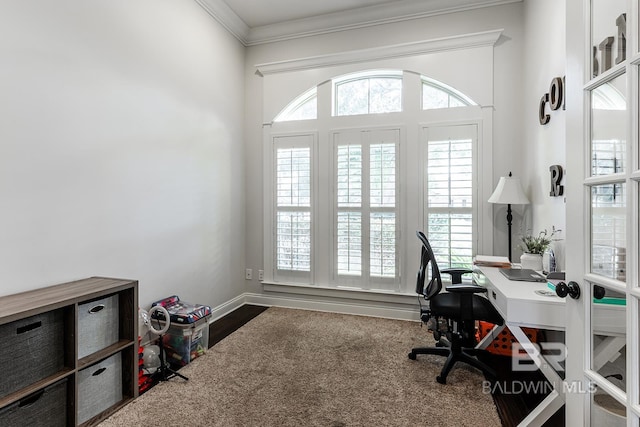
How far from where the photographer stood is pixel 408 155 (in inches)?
126

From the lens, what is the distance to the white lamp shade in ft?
8.65

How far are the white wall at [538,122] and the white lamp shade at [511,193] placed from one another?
117mm

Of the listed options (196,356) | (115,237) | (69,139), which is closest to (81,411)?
A: (196,356)

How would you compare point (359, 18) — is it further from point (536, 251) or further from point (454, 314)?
point (454, 314)

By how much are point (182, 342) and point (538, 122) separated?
3.21m

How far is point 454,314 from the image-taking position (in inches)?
82.8

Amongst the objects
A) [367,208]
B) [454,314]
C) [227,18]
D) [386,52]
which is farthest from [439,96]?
[227,18]

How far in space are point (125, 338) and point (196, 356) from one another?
0.65 m

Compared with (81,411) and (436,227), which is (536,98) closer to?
(436,227)

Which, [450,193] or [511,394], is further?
[450,193]

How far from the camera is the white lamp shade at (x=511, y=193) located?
8.65 feet

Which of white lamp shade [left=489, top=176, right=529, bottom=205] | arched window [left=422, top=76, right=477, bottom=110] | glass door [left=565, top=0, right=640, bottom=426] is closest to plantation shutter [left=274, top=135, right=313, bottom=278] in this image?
arched window [left=422, top=76, right=477, bottom=110]

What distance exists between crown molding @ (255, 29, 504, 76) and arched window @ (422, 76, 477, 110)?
12.1 inches

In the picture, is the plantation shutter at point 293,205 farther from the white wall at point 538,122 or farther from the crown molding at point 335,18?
the white wall at point 538,122
